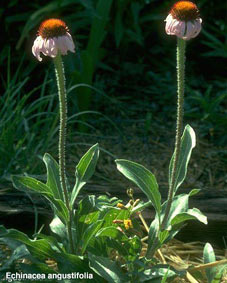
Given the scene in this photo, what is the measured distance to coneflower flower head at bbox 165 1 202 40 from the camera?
1800mm

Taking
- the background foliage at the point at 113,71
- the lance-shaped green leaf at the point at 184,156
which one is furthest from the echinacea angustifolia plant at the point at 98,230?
the background foliage at the point at 113,71

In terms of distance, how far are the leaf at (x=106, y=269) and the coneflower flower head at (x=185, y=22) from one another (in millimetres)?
732

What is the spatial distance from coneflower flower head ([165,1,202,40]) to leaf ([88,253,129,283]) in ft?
2.40

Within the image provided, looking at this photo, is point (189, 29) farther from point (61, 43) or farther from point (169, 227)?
point (169, 227)

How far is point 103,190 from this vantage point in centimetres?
275

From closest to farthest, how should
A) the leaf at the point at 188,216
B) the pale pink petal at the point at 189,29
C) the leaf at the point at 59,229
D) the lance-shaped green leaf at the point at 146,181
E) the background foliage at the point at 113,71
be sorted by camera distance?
the pale pink petal at the point at 189,29, the leaf at the point at 188,216, the lance-shaped green leaf at the point at 146,181, the leaf at the point at 59,229, the background foliage at the point at 113,71

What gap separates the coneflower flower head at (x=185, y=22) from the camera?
1.80 metres

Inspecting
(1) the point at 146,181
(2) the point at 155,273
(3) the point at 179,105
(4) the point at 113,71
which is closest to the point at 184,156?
(1) the point at 146,181

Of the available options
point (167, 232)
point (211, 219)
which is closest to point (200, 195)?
point (211, 219)

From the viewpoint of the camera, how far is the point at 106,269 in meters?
2.06

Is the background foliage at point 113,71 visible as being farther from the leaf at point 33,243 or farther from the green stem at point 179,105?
the green stem at point 179,105

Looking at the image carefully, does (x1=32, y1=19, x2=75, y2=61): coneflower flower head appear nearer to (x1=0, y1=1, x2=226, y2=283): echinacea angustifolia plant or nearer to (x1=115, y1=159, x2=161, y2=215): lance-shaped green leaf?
(x1=0, y1=1, x2=226, y2=283): echinacea angustifolia plant

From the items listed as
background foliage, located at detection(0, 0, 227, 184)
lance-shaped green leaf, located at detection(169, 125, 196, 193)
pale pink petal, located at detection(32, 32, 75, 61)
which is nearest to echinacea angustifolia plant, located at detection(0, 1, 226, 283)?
lance-shaped green leaf, located at detection(169, 125, 196, 193)

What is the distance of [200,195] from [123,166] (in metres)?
0.68
